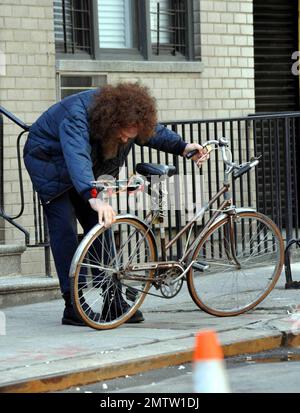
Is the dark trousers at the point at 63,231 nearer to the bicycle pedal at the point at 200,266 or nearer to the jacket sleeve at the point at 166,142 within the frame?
the jacket sleeve at the point at 166,142

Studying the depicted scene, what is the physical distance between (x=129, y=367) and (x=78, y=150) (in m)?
1.67

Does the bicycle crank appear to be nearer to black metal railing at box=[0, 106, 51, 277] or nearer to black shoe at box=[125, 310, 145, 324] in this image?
black shoe at box=[125, 310, 145, 324]

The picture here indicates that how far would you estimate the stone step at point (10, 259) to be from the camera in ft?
33.4

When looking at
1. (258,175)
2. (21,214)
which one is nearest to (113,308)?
(21,214)

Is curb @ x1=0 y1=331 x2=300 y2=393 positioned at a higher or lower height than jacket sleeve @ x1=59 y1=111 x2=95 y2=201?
lower

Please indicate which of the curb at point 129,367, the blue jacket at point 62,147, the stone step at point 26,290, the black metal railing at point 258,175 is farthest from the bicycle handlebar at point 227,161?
the black metal railing at point 258,175

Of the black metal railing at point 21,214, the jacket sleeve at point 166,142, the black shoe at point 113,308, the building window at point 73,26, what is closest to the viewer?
the black shoe at point 113,308

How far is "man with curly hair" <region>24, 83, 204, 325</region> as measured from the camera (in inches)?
319

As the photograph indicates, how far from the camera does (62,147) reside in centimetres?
819

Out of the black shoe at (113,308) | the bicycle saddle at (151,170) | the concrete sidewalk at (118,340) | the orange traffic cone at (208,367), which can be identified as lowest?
the concrete sidewalk at (118,340)

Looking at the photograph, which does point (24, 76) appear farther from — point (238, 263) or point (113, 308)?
point (113, 308)

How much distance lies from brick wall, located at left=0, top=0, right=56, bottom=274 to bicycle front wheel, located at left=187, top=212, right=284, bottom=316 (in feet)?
10.8

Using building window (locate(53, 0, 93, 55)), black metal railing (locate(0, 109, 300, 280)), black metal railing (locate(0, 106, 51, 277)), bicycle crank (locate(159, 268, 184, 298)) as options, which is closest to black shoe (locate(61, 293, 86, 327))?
bicycle crank (locate(159, 268, 184, 298))
